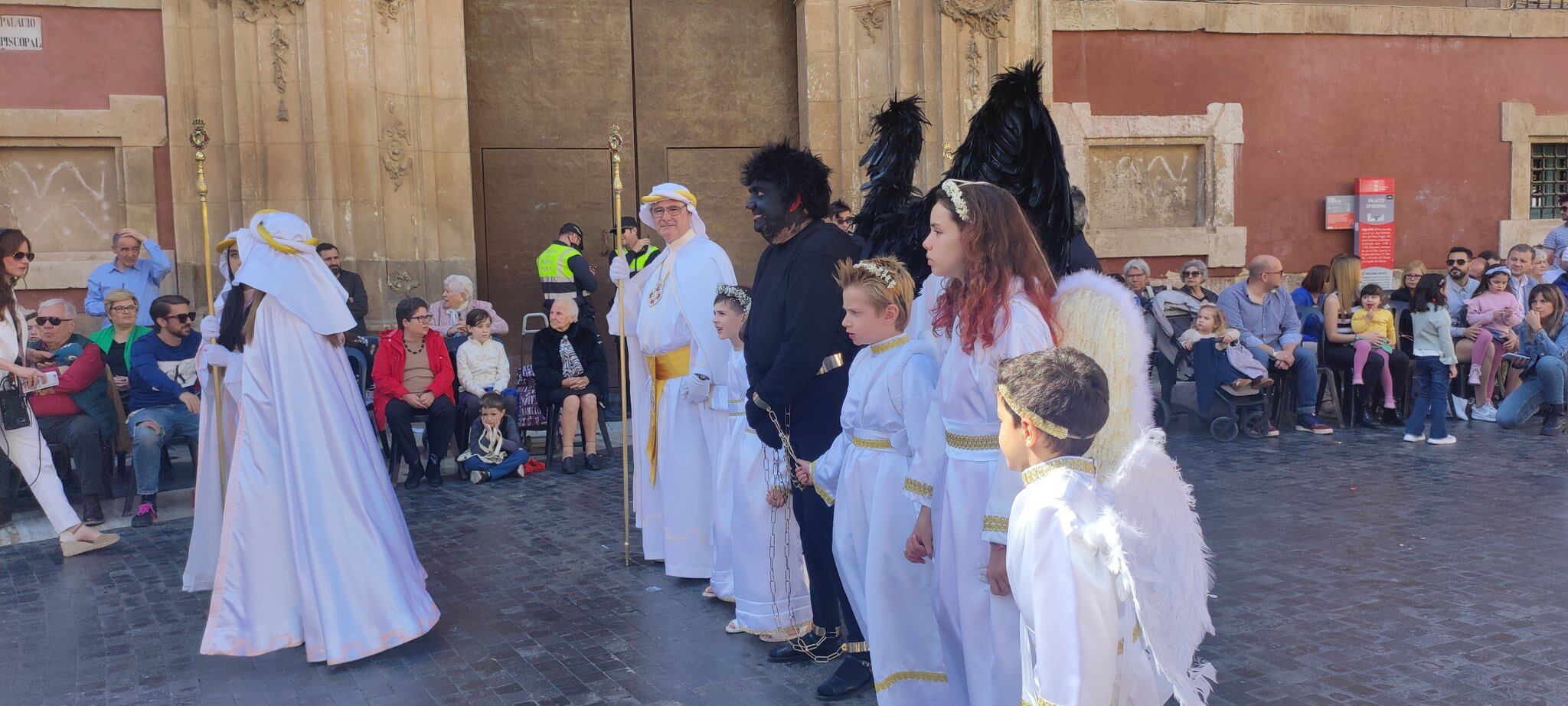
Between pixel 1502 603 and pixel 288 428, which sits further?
pixel 1502 603

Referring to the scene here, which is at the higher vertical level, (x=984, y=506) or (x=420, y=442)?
(x=984, y=506)

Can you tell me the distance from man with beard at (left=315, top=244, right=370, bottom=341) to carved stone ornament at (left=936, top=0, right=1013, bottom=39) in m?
6.04

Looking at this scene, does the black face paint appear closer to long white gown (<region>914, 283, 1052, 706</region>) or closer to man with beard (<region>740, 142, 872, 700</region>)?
man with beard (<region>740, 142, 872, 700</region>)

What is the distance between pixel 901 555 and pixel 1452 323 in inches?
367

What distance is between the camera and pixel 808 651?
4.98 metres

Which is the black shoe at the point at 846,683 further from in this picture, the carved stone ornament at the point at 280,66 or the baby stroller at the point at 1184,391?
the carved stone ornament at the point at 280,66

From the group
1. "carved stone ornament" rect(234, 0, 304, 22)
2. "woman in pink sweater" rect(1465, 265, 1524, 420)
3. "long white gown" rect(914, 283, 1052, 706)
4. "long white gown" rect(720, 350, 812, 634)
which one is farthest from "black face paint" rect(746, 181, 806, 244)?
"woman in pink sweater" rect(1465, 265, 1524, 420)

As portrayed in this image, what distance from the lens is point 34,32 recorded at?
1048 cm

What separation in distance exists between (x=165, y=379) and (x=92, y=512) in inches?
43.1

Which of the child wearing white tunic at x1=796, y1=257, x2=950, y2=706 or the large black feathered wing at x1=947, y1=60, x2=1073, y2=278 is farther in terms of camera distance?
the large black feathered wing at x1=947, y1=60, x2=1073, y2=278

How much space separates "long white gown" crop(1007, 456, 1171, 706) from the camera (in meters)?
2.74

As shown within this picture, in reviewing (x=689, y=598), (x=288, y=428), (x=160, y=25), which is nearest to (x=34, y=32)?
(x=160, y=25)

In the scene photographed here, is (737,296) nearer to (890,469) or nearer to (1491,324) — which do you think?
(890,469)

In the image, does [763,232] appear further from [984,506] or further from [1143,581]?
[1143,581]
